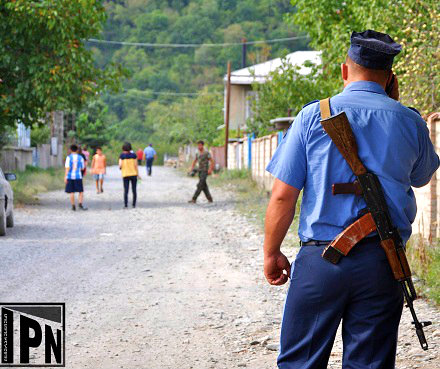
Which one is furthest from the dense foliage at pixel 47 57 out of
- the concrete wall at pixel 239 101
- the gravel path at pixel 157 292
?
the concrete wall at pixel 239 101

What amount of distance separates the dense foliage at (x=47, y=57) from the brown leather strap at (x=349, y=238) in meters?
15.9

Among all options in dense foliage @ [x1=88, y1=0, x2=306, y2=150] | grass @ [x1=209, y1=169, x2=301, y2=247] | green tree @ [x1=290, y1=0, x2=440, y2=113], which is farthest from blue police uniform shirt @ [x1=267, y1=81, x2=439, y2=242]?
dense foliage @ [x1=88, y1=0, x2=306, y2=150]

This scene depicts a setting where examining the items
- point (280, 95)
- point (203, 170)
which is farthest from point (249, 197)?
point (280, 95)

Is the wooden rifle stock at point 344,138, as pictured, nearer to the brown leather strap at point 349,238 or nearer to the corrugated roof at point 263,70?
the brown leather strap at point 349,238

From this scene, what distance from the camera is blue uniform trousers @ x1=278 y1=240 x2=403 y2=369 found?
3494 mm

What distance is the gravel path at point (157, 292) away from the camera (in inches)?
242

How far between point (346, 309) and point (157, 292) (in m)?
5.17

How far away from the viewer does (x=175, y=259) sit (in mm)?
11172

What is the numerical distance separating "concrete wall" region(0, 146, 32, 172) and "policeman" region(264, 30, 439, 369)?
27521mm

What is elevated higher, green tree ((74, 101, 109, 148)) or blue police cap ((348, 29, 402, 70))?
blue police cap ((348, 29, 402, 70))

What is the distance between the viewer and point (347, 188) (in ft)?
11.6

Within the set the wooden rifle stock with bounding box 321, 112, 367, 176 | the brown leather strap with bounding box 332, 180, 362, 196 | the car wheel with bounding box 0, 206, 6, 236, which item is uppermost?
the wooden rifle stock with bounding box 321, 112, 367, 176

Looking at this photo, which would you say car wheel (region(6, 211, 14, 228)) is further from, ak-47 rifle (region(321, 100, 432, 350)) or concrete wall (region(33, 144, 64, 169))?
concrete wall (region(33, 144, 64, 169))

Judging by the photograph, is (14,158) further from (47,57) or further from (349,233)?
(349,233)
